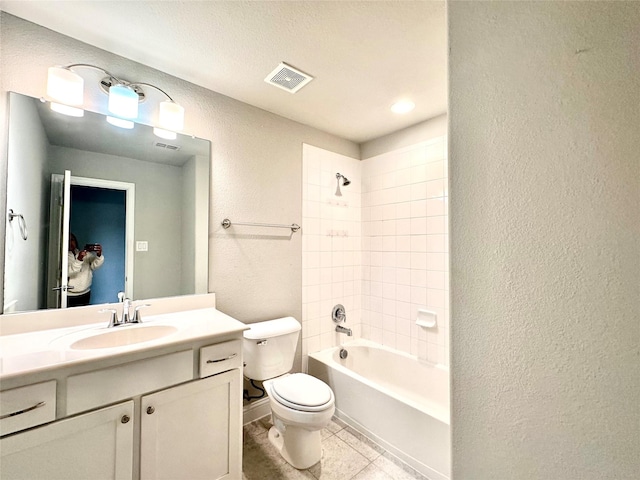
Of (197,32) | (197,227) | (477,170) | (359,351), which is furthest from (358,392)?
(197,32)

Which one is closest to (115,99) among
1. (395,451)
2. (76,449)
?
(76,449)

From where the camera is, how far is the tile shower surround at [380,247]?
7.07 feet

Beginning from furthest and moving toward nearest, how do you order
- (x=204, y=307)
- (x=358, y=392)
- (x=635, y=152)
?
(x=358, y=392), (x=204, y=307), (x=635, y=152)

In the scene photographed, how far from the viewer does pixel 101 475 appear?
998mm

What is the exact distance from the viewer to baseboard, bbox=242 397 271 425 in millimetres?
1905

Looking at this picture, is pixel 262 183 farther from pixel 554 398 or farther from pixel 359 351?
pixel 554 398

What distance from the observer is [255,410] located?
196cm

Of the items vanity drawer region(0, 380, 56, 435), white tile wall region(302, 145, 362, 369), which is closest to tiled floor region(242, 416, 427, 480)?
white tile wall region(302, 145, 362, 369)

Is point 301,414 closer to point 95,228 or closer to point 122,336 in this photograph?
point 122,336

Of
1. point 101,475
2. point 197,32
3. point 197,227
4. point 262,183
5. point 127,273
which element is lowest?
point 101,475

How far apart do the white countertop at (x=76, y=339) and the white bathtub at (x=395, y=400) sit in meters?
1.07

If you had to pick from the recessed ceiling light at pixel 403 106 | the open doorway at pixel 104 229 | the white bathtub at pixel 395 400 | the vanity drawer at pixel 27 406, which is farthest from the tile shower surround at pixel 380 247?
the vanity drawer at pixel 27 406

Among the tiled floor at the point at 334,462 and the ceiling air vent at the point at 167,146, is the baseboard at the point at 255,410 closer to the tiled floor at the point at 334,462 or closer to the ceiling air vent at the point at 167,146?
the tiled floor at the point at 334,462

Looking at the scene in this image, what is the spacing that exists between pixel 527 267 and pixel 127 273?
1.80m
